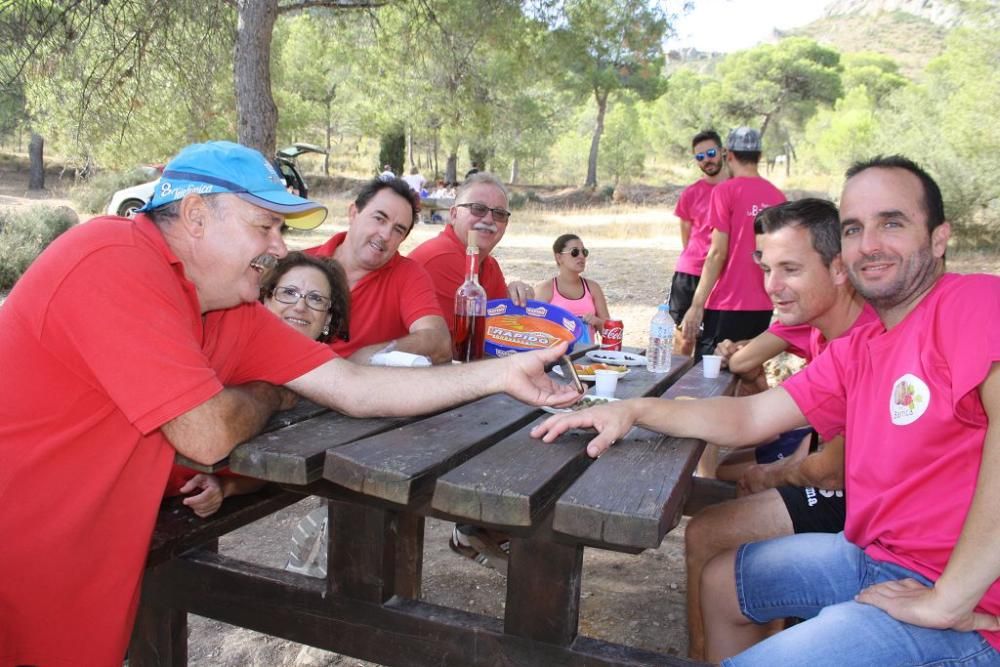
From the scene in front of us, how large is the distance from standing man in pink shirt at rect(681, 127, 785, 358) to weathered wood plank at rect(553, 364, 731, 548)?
2981 mm

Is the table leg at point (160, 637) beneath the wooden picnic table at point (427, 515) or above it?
beneath

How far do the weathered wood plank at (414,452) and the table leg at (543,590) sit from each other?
10.9 inches

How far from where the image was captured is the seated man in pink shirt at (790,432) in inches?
91.4

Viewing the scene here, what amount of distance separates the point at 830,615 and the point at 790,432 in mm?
1461

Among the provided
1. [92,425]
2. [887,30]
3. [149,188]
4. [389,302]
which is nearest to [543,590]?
[92,425]

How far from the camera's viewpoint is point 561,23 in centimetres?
752

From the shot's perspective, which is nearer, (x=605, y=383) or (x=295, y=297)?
(x=605, y=383)

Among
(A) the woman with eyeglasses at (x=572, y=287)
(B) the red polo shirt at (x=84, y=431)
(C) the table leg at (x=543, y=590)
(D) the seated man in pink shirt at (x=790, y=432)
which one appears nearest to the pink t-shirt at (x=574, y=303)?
(A) the woman with eyeglasses at (x=572, y=287)

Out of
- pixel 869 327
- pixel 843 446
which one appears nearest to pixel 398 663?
pixel 843 446

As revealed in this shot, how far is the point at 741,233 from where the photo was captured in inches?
188

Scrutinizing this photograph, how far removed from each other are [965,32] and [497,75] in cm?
1278

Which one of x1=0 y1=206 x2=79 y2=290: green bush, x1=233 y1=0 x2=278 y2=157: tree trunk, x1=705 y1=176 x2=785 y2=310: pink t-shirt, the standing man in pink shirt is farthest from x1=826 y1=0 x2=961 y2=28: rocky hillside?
x1=233 y1=0 x2=278 y2=157: tree trunk

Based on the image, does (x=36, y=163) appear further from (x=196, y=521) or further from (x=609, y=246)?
(x=196, y=521)

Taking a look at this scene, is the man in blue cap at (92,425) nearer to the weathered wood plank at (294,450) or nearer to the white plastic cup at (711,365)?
the weathered wood plank at (294,450)
